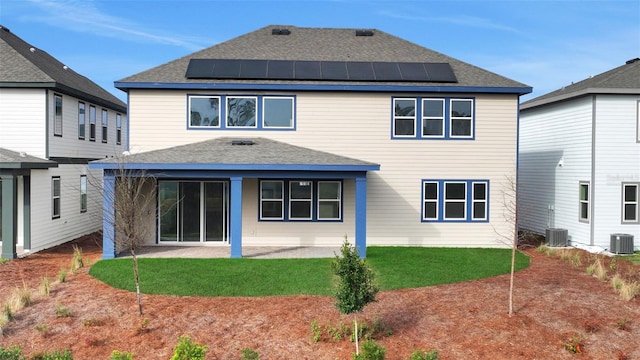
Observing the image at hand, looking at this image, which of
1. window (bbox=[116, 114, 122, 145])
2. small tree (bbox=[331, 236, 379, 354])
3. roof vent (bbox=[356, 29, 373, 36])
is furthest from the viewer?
window (bbox=[116, 114, 122, 145])

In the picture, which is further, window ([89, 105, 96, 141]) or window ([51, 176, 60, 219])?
window ([89, 105, 96, 141])

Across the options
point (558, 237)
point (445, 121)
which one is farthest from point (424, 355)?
point (558, 237)

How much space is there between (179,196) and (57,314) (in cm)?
733

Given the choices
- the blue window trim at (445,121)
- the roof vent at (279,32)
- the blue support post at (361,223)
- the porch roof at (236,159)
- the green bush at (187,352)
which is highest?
the roof vent at (279,32)

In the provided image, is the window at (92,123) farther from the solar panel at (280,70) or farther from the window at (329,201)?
the window at (329,201)

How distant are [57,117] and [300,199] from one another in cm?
891

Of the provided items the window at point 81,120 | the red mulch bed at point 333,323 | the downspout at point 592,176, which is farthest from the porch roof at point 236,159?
the downspout at point 592,176

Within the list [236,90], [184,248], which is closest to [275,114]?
[236,90]

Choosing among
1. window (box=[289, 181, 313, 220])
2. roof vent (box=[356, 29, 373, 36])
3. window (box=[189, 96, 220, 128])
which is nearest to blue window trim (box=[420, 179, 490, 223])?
window (box=[289, 181, 313, 220])

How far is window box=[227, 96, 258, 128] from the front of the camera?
57.1ft

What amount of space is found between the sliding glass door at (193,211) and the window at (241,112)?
7.14 feet

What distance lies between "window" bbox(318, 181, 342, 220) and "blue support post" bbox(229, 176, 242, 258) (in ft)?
10.9

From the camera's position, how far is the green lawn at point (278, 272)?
11.6m

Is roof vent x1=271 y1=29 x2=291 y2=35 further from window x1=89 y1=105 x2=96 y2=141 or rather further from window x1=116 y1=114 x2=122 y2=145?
window x1=116 y1=114 x2=122 y2=145
